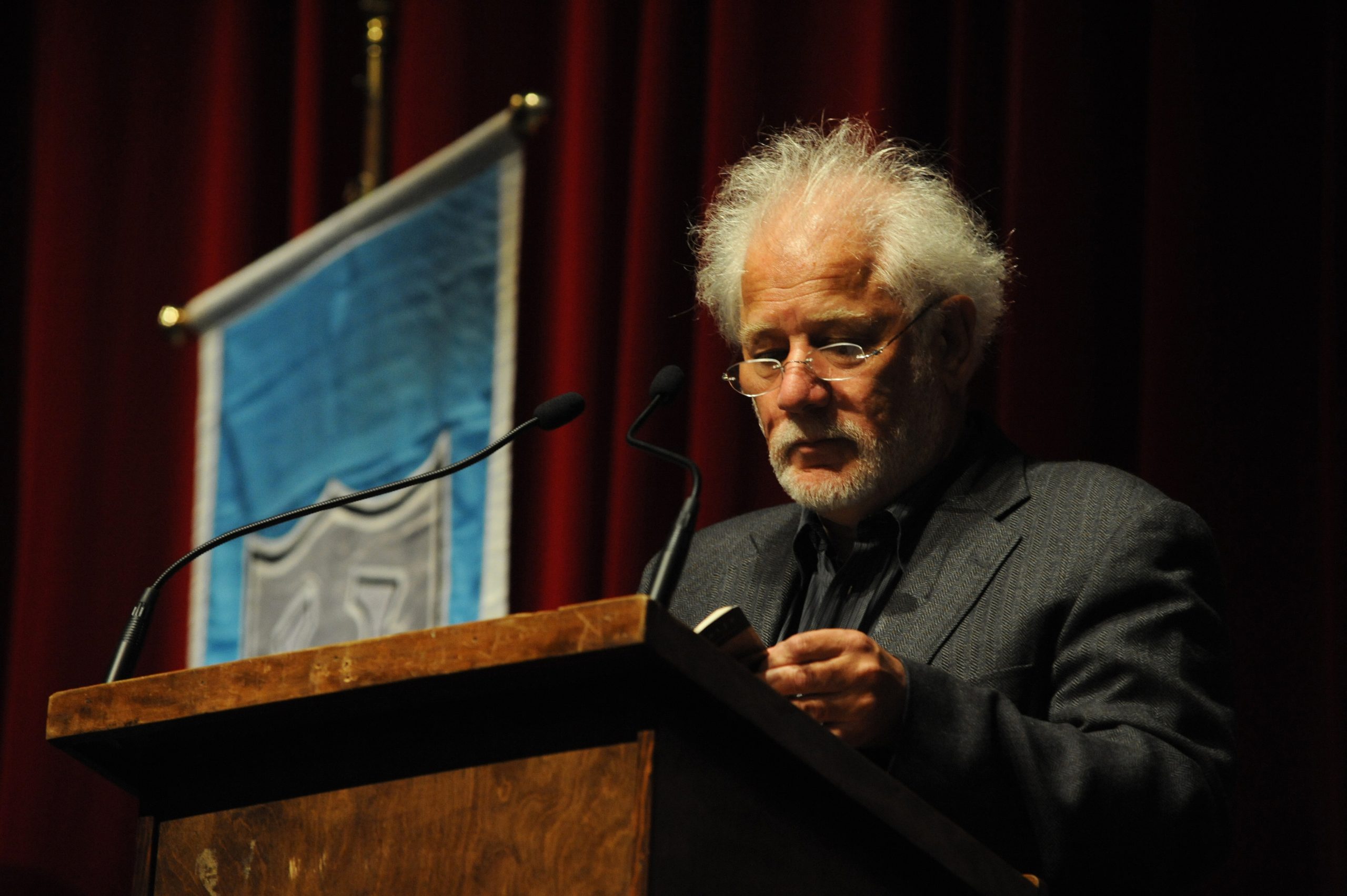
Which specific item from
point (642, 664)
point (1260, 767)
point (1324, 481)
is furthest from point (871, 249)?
point (642, 664)

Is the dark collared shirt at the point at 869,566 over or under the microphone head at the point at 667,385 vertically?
under

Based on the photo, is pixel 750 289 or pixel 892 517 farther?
pixel 750 289

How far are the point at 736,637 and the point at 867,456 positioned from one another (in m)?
0.75

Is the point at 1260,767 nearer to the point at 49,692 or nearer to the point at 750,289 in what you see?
the point at 750,289

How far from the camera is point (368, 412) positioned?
2793mm

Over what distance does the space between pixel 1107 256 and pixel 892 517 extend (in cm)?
73

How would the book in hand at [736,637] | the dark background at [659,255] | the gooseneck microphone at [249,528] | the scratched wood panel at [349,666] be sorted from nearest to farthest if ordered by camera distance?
the scratched wood panel at [349,666], the book in hand at [736,637], the gooseneck microphone at [249,528], the dark background at [659,255]

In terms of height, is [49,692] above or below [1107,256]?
below

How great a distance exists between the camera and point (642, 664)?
988mm

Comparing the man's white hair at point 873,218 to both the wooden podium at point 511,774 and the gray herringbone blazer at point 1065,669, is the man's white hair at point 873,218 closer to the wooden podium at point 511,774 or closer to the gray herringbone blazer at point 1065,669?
the gray herringbone blazer at point 1065,669

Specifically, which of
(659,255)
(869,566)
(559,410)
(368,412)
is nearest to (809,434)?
(869,566)

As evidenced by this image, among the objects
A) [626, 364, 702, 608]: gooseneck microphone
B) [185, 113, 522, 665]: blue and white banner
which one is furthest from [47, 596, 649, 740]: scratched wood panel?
[185, 113, 522, 665]: blue and white banner

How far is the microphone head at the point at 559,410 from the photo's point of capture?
5.26 feet

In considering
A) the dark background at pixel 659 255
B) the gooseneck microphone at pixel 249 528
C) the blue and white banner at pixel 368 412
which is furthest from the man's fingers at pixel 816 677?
the blue and white banner at pixel 368 412
